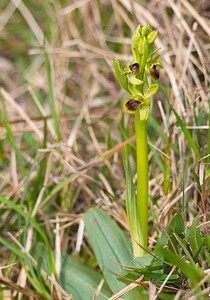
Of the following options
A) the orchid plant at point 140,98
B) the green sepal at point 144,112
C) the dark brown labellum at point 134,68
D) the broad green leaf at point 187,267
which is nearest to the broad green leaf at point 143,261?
the orchid plant at point 140,98

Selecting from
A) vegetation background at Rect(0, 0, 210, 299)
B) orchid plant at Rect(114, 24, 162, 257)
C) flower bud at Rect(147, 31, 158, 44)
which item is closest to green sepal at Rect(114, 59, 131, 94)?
orchid plant at Rect(114, 24, 162, 257)

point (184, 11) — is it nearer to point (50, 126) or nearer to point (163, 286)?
point (50, 126)

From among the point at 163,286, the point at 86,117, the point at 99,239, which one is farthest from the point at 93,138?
the point at 163,286

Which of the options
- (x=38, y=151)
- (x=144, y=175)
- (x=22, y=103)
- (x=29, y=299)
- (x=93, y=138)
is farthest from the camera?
(x=22, y=103)

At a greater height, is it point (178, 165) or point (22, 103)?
point (22, 103)

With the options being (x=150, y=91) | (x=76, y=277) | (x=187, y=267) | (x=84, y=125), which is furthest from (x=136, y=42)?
(x=84, y=125)

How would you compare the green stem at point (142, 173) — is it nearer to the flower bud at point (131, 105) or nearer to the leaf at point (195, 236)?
the flower bud at point (131, 105)
